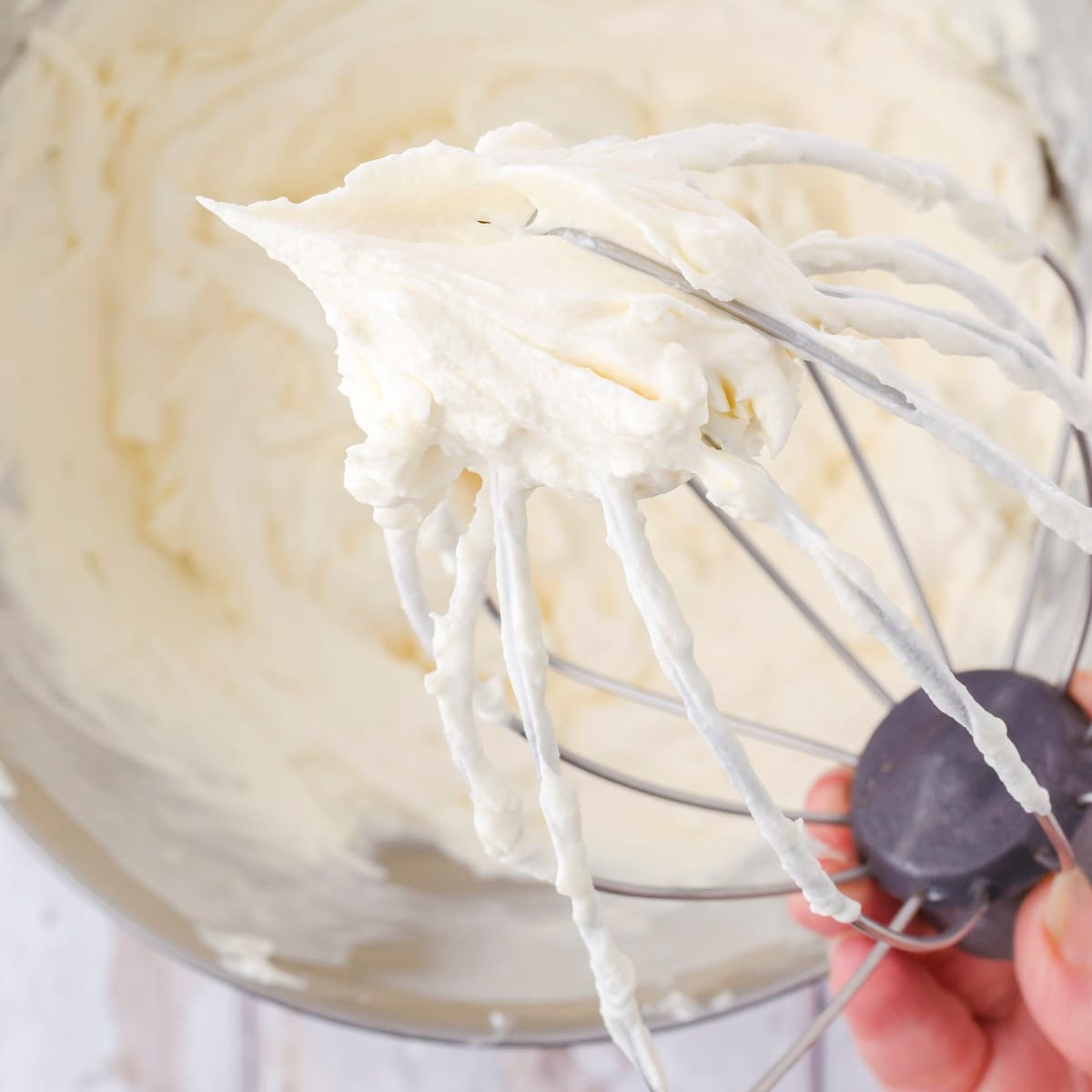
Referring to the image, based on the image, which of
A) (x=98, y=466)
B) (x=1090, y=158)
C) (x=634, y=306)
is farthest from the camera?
(x=98, y=466)

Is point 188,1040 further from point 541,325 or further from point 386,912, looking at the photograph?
point 541,325

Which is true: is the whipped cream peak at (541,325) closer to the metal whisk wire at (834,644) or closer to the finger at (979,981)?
the metal whisk wire at (834,644)

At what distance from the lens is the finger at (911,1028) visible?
0.62 metres

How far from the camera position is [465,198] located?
364mm

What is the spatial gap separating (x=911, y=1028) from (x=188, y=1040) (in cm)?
48

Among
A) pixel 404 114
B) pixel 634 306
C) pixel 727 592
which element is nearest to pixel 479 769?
pixel 634 306

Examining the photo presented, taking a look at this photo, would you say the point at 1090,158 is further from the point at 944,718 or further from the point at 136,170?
the point at 136,170

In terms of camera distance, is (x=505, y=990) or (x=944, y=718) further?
(x=505, y=990)

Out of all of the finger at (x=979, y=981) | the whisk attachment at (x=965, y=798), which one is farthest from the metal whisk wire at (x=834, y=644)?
the finger at (x=979, y=981)

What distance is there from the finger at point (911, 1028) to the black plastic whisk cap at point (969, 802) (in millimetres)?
138

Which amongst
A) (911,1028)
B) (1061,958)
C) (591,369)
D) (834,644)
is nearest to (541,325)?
(591,369)

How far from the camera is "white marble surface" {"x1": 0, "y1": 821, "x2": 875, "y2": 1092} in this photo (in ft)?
2.49

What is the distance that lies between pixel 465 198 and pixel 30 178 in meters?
0.45

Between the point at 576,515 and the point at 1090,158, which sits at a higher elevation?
the point at 1090,158
